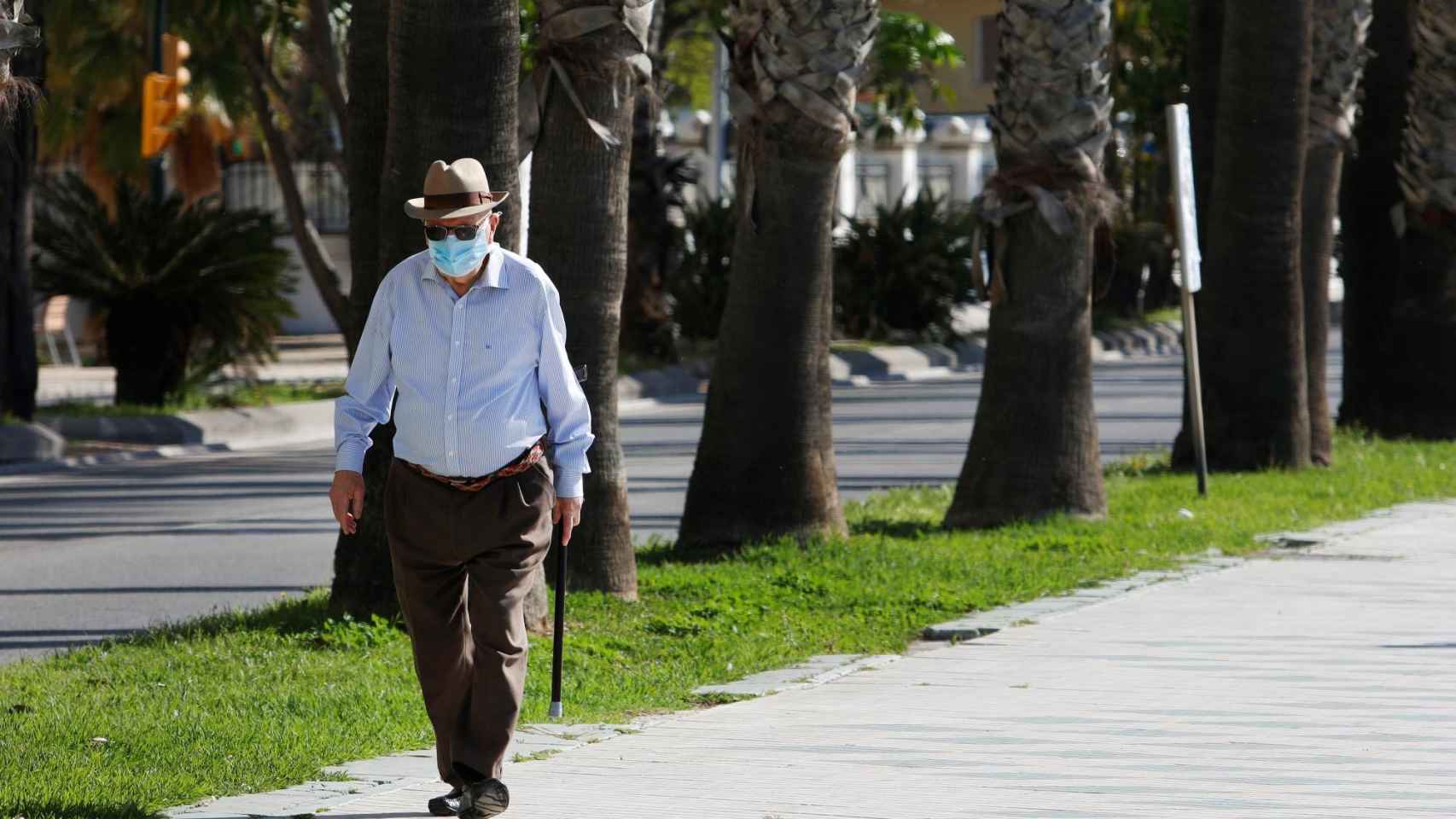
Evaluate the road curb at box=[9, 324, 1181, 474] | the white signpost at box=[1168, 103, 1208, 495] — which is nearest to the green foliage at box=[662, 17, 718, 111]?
the road curb at box=[9, 324, 1181, 474]

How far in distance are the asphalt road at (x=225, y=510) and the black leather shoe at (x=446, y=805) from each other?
→ 398cm

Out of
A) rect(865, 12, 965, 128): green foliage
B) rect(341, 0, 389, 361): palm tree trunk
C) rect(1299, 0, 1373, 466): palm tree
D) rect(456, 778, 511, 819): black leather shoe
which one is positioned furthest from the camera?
rect(865, 12, 965, 128): green foliage

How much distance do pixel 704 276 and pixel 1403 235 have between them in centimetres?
1436

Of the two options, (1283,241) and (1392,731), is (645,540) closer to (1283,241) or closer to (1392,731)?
(1283,241)

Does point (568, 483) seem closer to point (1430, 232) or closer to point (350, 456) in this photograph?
point (350, 456)

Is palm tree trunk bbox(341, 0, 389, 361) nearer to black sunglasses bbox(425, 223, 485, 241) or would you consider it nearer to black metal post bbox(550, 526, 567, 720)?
black metal post bbox(550, 526, 567, 720)

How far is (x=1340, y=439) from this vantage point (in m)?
17.5

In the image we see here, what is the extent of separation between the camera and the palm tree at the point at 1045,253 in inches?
484

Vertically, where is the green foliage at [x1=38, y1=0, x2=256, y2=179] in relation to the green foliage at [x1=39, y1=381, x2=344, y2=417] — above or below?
above

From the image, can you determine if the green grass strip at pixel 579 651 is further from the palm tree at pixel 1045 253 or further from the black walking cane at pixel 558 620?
the palm tree at pixel 1045 253

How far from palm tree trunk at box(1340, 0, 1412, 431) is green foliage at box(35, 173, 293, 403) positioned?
9.60 meters

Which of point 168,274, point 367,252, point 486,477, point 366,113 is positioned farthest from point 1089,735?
point 168,274

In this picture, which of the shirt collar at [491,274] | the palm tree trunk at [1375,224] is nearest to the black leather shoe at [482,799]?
the shirt collar at [491,274]

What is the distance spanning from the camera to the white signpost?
44.8 feet
